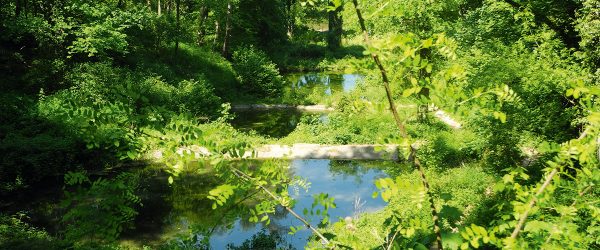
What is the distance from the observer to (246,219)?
1084 centimetres

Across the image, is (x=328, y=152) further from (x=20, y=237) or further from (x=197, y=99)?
(x=20, y=237)

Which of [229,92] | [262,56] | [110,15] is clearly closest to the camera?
[110,15]

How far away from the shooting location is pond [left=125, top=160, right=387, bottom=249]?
9688mm

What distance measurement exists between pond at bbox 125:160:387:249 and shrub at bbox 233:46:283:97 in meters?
10.6

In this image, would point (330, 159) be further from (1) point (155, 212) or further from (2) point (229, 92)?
(2) point (229, 92)

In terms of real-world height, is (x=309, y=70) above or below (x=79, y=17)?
below

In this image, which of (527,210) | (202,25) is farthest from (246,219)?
(202,25)

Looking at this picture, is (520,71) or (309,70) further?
(309,70)

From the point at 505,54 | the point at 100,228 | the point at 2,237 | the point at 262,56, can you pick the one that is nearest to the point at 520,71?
the point at 505,54

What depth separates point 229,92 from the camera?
78.2 feet

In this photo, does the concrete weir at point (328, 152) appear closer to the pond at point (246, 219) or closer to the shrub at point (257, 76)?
the pond at point (246, 219)

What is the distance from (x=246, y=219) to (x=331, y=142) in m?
6.03

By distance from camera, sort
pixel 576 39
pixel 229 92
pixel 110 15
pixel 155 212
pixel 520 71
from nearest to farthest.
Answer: pixel 520 71, pixel 576 39, pixel 155 212, pixel 110 15, pixel 229 92

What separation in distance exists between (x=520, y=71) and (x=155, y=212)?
8821mm
